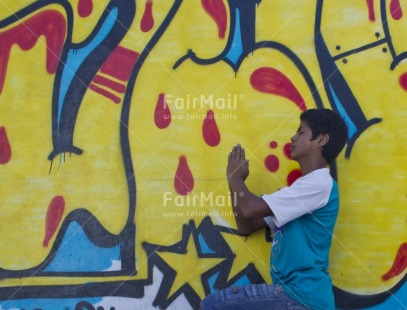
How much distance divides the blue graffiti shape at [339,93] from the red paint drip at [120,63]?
47.5 inches

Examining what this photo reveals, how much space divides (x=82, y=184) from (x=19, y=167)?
16.8 inches

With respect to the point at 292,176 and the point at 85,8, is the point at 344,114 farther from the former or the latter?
the point at 85,8

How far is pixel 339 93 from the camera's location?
11.8ft

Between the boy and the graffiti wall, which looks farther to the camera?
the graffiti wall

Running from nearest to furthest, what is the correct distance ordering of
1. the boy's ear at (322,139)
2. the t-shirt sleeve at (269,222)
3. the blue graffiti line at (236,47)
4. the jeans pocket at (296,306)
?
1. the jeans pocket at (296,306)
2. the boy's ear at (322,139)
3. the t-shirt sleeve at (269,222)
4. the blue graffiti line at (236,47)

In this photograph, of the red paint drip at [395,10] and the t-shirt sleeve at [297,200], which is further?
the red paint drip at [395,10]

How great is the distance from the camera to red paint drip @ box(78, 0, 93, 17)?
3648mm

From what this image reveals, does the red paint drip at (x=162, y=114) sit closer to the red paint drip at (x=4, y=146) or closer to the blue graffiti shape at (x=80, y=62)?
the blue graffiti shape at (x=80, y=62)

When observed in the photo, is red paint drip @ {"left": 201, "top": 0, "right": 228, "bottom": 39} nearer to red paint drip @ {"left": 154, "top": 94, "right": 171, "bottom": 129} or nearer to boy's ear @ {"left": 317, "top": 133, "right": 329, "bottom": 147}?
red paint drip @ {"left": 154, "top": 94, "right": 171, "bottom": 129}

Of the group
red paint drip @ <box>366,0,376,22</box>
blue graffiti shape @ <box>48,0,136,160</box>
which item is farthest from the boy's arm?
red paint drip @ <box>366,0,376,22</box>

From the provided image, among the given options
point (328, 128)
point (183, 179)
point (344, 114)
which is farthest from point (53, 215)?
point (344, 114)

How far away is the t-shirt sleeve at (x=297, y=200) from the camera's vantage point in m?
2.91

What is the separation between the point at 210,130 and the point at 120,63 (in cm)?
74

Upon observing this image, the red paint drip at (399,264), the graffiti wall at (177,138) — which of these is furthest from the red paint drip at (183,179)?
the red paint drip at (399,264)
